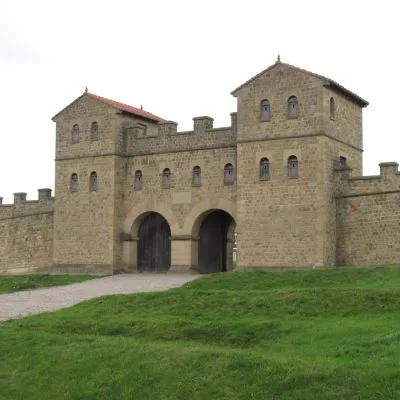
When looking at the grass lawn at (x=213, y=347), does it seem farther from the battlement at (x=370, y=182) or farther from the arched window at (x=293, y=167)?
the arched window at (x=293, y=167)

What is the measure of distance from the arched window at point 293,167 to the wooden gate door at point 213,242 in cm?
519

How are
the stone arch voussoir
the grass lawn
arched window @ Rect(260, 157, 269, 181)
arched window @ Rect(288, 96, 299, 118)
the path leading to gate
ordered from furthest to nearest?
the stone arch voussoir < arched window @ Rect(260, 157, 269, 181) < arched window @ Rect(288, 96, 299, 118) < the path leading to gate < the grass lawn

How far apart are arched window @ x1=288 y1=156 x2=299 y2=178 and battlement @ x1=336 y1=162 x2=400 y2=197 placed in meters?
1.55

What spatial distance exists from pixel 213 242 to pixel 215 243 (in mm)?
187

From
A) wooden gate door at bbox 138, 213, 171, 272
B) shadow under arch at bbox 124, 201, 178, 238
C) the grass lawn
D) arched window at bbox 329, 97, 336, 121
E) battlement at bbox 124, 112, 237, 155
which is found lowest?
the grass lawn

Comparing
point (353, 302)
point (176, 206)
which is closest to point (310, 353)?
point (353, 302)

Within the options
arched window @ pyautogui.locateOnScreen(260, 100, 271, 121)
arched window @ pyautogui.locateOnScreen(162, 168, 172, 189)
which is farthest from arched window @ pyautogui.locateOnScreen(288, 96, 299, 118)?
arched window @ pyautogui.locateOnScreen(162, 168, 172, 189)

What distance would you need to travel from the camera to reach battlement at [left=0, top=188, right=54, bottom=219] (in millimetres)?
36906

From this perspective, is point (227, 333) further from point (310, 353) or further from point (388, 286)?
point (388, 286)

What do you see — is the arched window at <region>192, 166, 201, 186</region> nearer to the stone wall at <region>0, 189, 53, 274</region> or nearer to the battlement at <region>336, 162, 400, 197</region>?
the battlement at <region>336, 162, 400, 197</region>

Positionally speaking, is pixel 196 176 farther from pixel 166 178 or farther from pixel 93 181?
pixel 93 181

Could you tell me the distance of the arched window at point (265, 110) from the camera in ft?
95.9

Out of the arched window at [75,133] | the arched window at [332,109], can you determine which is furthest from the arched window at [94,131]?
the arched window at [332,109]

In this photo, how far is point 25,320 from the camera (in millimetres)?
19141
